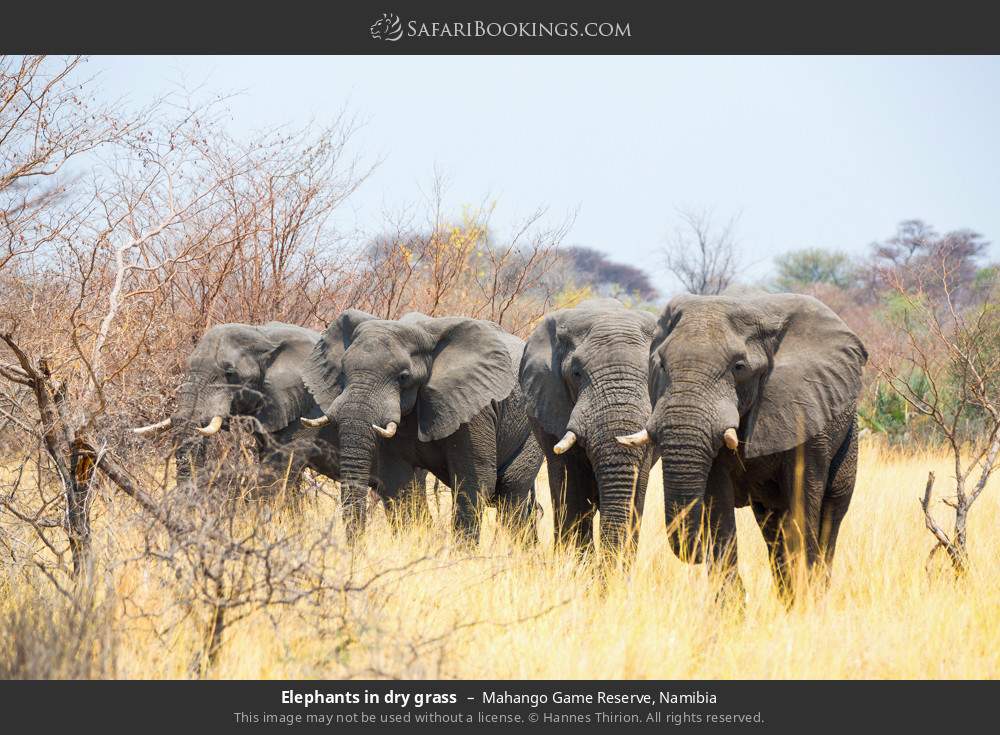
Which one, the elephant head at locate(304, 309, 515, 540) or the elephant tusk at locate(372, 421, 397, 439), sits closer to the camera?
the elephant tusk at locate(372, 421, 397, 439)

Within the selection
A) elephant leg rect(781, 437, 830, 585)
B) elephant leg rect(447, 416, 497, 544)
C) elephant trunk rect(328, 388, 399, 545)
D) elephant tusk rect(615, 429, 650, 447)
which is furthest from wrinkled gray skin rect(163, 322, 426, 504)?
elephant leg rect(781, 437, 830, 585)

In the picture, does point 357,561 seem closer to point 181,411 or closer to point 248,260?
point 181,411

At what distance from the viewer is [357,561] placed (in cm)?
685

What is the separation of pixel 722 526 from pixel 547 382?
5.51ft

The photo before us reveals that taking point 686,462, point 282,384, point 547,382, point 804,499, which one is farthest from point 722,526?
point 282,384

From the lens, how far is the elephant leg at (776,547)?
6.43 meters

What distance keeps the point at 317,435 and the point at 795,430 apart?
18.0 ft

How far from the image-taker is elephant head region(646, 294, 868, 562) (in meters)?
5.90

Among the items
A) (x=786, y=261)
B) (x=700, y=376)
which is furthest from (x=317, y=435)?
(x=786, y=261)

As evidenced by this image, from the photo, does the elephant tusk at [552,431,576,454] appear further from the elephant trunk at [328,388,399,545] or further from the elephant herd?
the elephant trunk at [328,388,399,545]

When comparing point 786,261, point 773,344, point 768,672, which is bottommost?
point 768,672

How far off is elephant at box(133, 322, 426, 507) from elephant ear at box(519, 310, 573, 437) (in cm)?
256

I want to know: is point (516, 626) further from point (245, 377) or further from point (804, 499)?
point (245, 377)

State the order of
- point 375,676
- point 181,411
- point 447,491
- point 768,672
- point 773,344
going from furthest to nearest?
point 447,491
point 181,411
point 773,344
point 768,672
point 375,676
